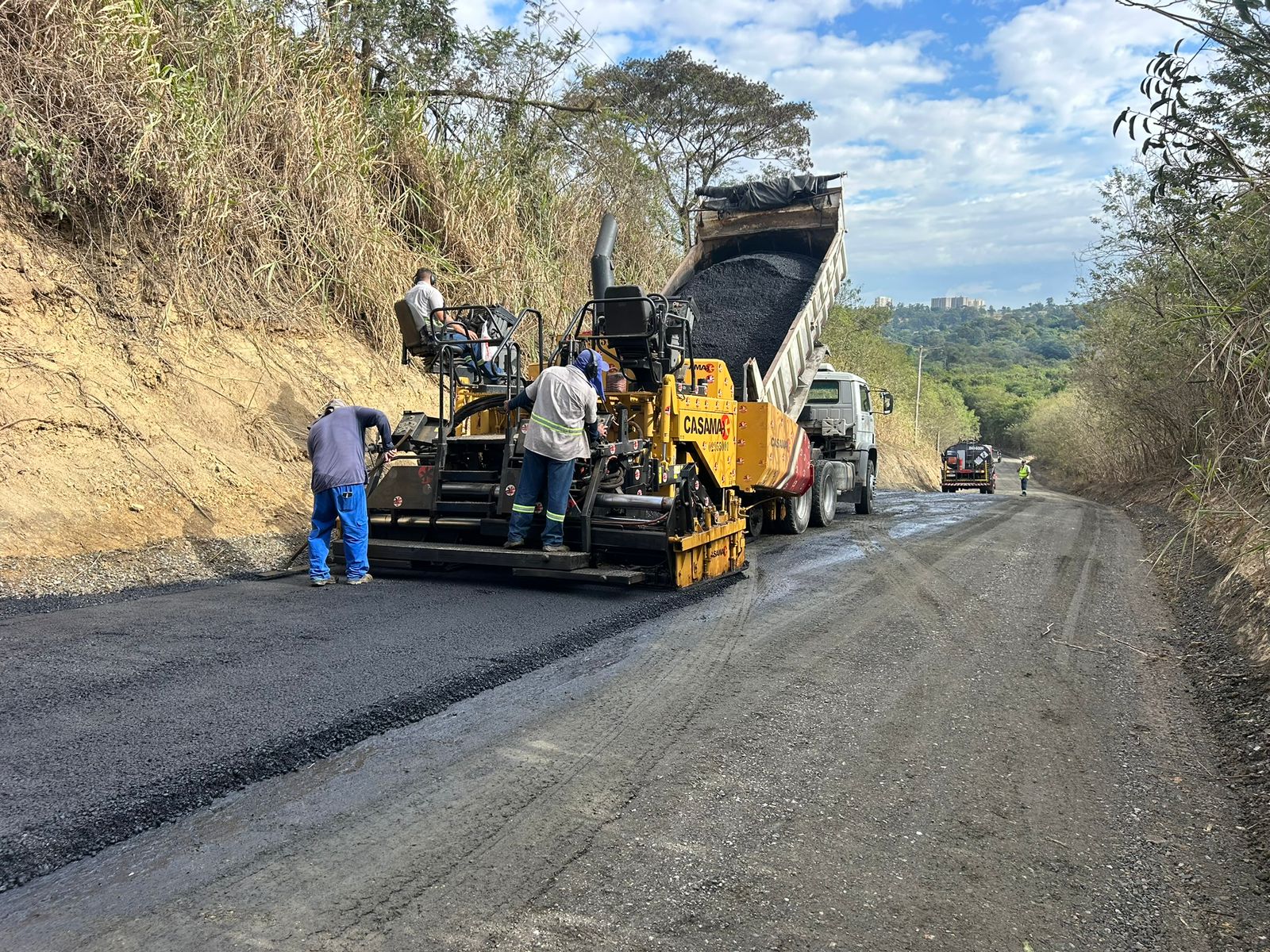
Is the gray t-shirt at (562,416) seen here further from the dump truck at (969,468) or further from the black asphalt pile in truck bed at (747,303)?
the dump truck at (969,468)

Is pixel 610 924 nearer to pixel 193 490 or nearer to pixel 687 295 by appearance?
pixel 193 490

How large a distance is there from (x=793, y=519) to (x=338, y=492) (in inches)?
218

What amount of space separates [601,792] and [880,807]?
2.96ft

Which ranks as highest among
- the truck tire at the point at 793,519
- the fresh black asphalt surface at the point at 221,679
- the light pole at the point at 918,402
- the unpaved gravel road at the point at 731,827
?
the light pole at the point at 918,402

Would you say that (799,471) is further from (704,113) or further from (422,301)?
(704,113)

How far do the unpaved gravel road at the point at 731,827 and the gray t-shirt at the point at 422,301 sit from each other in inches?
146

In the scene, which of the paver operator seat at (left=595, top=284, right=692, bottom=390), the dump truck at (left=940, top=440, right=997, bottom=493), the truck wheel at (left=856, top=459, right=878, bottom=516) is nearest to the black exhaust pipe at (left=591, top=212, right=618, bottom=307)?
the paver operator seat at (left=595, top=284, right=692, bottom=390)

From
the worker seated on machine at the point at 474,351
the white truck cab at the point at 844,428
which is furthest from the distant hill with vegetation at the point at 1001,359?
the worker seated on machine at the point at 474,351

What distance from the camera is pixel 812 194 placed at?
1178 centimetres

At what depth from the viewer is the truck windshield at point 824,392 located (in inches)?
521

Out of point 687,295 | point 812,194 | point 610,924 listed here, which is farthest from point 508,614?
point 812,194

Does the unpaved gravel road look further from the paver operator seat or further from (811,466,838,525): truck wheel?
(811,466,838,525): truck wheel

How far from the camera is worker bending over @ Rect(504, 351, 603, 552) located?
6250mm

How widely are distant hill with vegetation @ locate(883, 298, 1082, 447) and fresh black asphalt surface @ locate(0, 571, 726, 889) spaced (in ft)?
71.8
